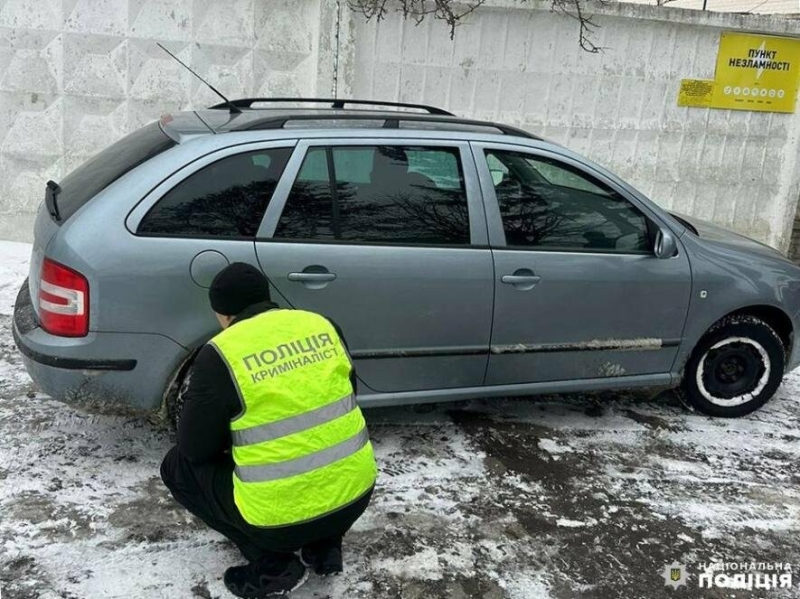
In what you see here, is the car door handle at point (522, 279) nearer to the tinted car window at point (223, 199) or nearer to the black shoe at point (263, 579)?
the tinted car window at point (223, 199)

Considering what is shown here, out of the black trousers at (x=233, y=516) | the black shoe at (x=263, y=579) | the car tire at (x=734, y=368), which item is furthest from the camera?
the car tire at (x=734, y=368)

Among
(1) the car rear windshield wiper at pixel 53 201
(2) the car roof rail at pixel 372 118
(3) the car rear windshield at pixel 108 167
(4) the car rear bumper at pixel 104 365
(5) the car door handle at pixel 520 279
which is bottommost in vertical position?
A: (4) the car rear bumper at pixel 104 365

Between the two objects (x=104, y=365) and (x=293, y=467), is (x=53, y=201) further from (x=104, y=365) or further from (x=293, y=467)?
(x=293, y=467)

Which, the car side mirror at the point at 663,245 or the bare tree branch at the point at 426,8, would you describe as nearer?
the car side mirror at the point at 663,245

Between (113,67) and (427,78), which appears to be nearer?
(113,67)

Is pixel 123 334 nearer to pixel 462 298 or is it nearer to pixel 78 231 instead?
pixel 78 231

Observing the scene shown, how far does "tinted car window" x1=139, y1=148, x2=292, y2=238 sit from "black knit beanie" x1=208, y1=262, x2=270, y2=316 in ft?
2.64

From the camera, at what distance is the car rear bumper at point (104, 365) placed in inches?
120

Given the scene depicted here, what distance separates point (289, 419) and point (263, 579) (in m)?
0.70

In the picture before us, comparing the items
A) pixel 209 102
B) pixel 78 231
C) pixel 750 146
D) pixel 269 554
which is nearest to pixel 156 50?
pixel 209 102

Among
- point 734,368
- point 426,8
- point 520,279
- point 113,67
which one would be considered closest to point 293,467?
point 520,279

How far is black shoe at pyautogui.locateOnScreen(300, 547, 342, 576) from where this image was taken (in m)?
2.64

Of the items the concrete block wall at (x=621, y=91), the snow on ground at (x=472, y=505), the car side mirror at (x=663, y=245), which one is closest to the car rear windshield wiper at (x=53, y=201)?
the snow on ground at (x=472, y=505)

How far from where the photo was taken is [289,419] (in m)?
2.21
